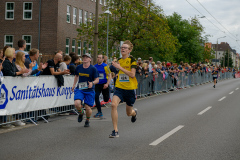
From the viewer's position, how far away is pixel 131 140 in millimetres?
7828

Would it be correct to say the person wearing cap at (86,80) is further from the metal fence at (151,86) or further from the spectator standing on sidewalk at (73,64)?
the spectator standing on sidewalk at (73,64)

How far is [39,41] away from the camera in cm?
4319

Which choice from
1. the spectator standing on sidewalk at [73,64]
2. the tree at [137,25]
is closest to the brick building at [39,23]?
the tree at [137,25]

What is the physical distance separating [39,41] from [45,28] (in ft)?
5.11

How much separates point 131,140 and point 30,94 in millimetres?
3698

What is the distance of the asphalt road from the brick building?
3192 centimetres

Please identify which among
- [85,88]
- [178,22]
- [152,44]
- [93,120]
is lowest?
[93,120]

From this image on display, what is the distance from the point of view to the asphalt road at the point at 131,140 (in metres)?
6.46

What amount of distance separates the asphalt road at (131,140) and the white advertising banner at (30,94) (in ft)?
1.87

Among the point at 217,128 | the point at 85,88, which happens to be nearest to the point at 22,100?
the point at 85,88

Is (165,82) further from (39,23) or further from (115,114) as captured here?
(39,23)

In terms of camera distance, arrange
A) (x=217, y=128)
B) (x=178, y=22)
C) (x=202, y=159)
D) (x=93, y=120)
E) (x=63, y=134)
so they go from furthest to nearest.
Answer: (x=178, y=22)
(x=93, y=120)
(x=217, y=128)
(x=63, y=134)
(x=202, y=159)

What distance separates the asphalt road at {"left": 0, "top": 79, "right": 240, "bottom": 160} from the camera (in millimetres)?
6462

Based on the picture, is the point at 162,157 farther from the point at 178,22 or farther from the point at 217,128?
the point at 178,22
